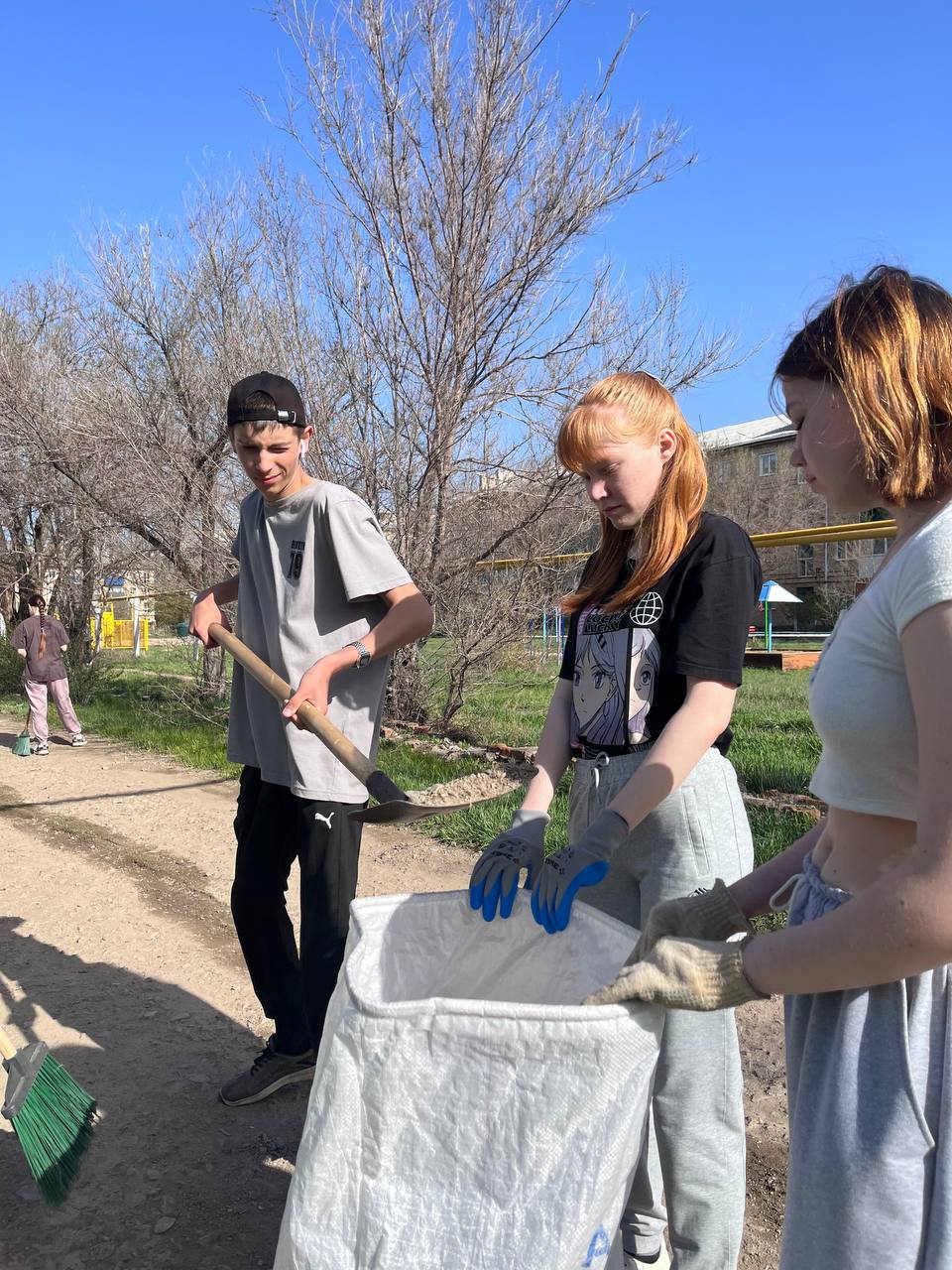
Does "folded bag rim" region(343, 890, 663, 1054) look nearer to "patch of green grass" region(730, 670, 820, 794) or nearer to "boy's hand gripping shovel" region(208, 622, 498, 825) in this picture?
"boy's hand gripping shovel" region(208, 622, 498, 825)

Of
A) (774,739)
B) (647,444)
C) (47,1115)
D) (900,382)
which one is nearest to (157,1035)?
(47,1115)

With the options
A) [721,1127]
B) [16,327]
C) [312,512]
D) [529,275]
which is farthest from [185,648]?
[721,1127]

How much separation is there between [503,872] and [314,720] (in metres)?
0.96

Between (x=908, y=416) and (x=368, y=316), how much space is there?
7.86m

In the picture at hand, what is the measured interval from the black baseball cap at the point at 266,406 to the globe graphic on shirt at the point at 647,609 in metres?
1.20

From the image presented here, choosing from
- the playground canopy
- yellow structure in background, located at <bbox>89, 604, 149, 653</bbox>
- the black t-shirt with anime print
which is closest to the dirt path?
the black t-shirt with anime print

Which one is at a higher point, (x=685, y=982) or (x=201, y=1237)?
(x=685, y=982)

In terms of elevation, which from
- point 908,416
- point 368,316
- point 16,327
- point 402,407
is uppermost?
point 16,327

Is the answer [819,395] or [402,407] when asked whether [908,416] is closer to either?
[819,395]

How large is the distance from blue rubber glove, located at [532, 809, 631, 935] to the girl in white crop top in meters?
0.35

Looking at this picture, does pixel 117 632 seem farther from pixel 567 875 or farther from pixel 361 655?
A: pixel 567 875

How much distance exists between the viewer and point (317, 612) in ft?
8.92

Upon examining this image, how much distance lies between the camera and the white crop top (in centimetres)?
103

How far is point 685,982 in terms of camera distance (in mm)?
1165
